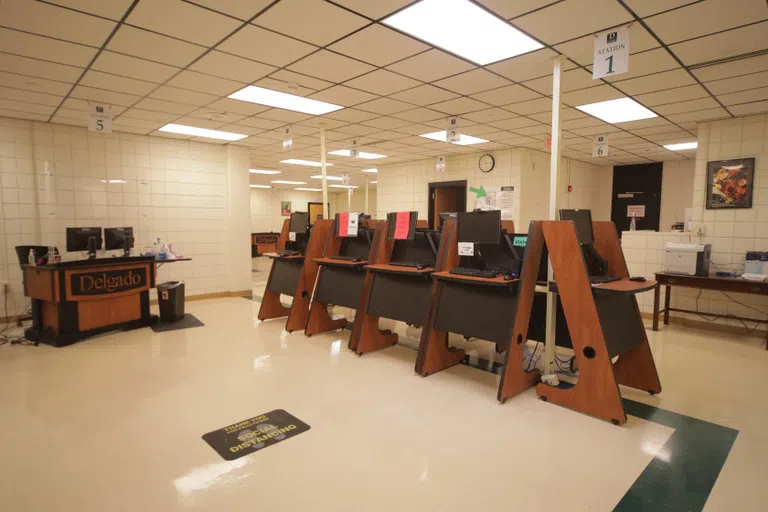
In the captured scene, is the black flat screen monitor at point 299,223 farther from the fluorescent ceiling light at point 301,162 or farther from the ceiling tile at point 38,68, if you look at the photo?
the fluorescent ceiling light at point 301,162

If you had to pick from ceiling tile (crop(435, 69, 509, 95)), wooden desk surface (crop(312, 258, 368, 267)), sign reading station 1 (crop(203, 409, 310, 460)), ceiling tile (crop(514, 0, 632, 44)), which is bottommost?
sign reading station 1 (crop(203, 409, 310, 460))

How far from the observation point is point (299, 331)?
5.20 m

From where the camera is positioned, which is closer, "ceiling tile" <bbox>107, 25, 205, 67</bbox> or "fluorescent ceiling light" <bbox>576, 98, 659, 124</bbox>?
"ceiling tile" <bbox>107, 25, 205, 67</bbox>

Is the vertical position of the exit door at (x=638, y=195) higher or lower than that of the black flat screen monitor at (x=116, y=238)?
higher

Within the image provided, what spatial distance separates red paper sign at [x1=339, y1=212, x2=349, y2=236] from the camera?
5000 mm

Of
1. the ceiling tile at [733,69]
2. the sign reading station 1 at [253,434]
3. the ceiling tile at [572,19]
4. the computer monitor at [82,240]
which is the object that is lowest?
the sign reading station 1 at [253,434]

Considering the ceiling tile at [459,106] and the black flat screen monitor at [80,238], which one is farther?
the black flat screen monitor at [80,238]

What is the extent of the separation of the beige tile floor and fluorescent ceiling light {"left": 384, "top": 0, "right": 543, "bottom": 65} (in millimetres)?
2846

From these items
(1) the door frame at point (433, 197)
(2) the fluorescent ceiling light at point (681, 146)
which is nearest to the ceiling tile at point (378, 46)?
(1) the door frame at point (433, 197)

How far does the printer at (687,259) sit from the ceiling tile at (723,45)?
2615 millimetres

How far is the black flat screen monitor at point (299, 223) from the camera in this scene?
586cm

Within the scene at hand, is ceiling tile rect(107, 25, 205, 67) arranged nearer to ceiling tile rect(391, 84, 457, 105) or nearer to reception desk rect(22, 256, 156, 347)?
ceiling tile rect(391, 84, 457, 105)

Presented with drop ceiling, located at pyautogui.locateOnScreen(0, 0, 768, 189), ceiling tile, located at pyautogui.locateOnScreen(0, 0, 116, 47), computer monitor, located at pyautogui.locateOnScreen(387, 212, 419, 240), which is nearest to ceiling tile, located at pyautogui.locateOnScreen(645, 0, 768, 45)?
drop ceiling, located at pyautogui.locateOnScreen(0, 0, 768, 189)

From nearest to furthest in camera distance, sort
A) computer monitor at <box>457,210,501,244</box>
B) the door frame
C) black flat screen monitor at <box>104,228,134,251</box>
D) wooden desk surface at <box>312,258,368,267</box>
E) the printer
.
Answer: computer monitor at <box>457,210,501,244</box>
wooden desk surface at <box>312,258,368,267</box>
the printer
black flat screen monitor at <box>104,228,134,251</box>
the door frame
